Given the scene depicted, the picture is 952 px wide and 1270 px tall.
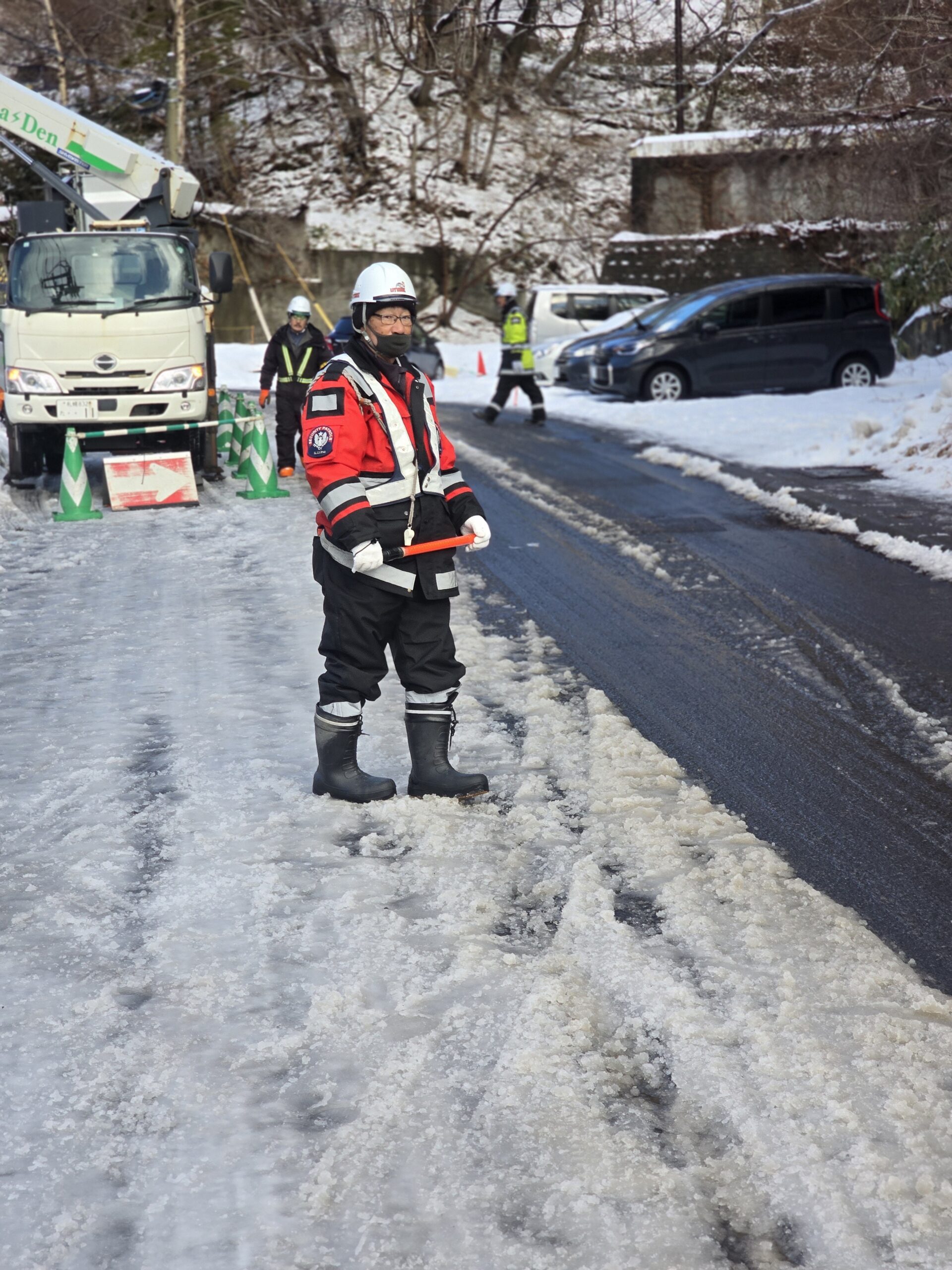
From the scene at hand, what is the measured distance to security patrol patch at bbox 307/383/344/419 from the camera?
14.1ft

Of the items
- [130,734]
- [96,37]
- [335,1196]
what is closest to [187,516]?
[130,734]

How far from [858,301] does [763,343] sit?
160cm

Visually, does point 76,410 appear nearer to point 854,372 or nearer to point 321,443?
point 321,443

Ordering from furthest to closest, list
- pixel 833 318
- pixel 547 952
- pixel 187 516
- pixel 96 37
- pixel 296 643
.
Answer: pixel 96 37, pixel 833 318, pixel 187 516, pixel 296 643, pixel 547 952

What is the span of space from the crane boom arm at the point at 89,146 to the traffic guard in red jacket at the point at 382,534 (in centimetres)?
1141

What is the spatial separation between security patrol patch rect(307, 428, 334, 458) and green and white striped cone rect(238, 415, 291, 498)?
24.7 feet

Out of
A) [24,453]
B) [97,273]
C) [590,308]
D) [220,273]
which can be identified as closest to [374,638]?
[24,453]

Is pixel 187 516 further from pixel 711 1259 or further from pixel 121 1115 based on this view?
pixel 711 1259

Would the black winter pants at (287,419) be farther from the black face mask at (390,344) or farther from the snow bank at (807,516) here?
the black face mask at (390,344)

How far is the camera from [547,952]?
3564 millimetres

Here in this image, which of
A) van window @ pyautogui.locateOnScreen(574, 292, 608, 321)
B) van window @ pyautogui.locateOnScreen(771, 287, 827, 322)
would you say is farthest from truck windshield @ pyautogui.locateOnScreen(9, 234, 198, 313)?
van window @ pyautogui.locateOnScreen(574, 292, 608, 321)

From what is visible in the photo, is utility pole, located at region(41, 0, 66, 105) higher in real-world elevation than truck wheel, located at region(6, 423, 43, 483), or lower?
higher

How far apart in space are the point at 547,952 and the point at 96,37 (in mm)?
42421

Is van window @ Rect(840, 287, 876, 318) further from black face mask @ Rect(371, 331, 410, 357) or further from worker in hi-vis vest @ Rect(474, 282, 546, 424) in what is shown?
black face mask @ Rect(371, 331, 410, 357)
